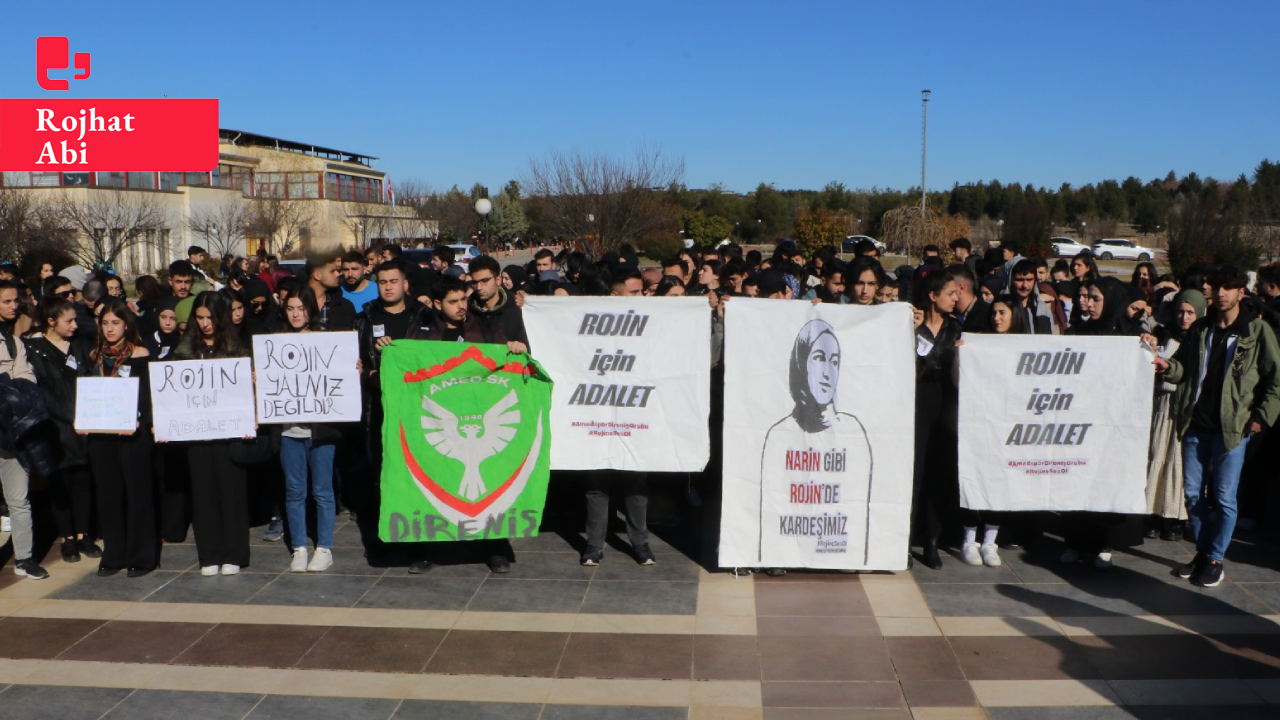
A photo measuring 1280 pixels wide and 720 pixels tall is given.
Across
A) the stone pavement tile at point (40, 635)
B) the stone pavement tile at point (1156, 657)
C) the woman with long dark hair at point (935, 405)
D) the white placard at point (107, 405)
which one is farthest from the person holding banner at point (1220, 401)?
the stone pavement tile at point (40, 635)

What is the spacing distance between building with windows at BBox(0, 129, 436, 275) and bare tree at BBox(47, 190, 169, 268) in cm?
4

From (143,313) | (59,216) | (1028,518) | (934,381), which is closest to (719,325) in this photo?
(934,381)

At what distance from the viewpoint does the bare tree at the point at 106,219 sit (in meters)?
33.3

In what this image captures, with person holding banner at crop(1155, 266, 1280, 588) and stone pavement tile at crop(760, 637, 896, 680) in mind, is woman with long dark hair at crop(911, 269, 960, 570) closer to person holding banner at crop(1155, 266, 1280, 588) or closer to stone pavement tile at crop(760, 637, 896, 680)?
person holding banner at crop(1155, 266, 1280, 588)

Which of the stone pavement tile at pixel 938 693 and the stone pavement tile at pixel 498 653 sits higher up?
the stone pavement tile at pixel 938 693

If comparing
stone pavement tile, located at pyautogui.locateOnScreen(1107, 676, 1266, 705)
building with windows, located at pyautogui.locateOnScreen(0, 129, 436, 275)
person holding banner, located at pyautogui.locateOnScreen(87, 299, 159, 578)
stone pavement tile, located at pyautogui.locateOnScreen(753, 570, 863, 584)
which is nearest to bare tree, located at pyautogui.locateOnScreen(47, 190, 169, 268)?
building with windows, located at pyautogui.locateOnScreen(0, 129, 436, 275)

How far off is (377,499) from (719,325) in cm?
283

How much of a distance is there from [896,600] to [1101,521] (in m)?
1.61

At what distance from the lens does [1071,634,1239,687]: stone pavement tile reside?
506cm

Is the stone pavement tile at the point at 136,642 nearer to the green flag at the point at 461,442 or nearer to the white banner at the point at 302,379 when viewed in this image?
the green flag at the point at 461,442

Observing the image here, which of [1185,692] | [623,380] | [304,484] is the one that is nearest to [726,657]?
[623,380]

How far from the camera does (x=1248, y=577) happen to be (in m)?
6.52

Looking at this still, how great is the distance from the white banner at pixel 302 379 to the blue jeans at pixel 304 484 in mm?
213

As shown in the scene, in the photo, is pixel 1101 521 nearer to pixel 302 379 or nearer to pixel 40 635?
pixel 302 379
